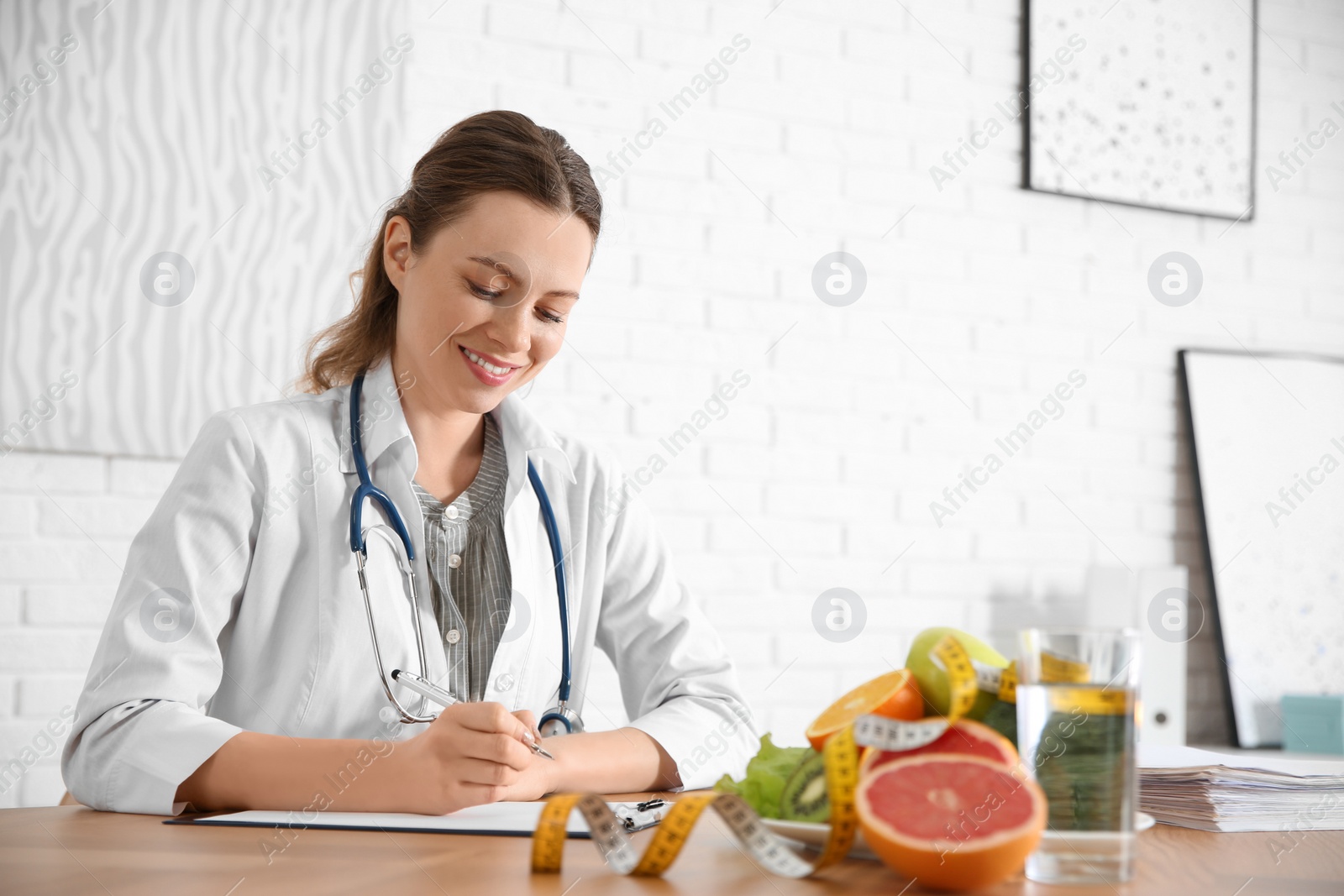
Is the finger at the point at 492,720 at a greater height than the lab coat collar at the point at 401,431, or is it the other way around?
the lab coat collar at the point at 401,431

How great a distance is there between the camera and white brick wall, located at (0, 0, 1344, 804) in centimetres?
261

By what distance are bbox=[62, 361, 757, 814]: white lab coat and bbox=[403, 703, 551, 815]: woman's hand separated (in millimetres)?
226

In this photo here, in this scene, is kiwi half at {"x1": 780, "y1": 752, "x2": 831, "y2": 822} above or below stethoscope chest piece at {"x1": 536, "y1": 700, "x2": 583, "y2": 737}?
above

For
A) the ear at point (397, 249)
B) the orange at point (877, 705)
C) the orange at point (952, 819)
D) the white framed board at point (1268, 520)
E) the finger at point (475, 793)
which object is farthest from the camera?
the white framed board at point (1268, 520)

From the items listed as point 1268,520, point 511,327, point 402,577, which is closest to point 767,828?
point 402,577

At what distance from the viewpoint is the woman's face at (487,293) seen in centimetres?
152

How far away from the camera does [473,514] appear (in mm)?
1626

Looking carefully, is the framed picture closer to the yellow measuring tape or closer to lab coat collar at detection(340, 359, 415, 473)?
lab coat collar at detection(340, 359, 415, 473)

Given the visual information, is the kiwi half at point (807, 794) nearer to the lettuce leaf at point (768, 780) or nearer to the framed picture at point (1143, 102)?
the lettuce leaf at point (768, 780)

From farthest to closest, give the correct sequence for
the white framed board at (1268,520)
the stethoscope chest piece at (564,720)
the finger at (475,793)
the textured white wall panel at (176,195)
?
the white framed board at (1268,520), the textured white wall panel at (176,195), the stethoscope chest piece at (564,720), the finger at (475,793)

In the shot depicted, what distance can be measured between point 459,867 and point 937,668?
14.3 inches

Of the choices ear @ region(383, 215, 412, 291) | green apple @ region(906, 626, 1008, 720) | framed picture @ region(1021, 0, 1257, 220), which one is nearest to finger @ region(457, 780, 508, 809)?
green apple @ region(906, 626, 1008, 720)

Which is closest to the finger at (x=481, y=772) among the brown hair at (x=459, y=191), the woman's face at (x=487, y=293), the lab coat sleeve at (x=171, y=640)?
the lab coat sleeve at (x=171, y=640)

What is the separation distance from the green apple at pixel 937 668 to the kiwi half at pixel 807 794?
0.09 m
